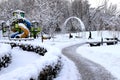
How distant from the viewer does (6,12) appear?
80.8 metres

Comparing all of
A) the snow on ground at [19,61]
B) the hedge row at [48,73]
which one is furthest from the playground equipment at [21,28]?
the hedge row at [48,73]

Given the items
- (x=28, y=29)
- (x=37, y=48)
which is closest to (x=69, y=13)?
(x=28, y=29)

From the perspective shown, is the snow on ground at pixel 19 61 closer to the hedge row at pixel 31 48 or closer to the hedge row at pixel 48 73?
the hedge row at pixel 31 48

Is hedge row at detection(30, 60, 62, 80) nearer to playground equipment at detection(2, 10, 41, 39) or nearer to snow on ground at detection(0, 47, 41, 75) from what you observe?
snow on ground at detection(0, 47, 41, 75)

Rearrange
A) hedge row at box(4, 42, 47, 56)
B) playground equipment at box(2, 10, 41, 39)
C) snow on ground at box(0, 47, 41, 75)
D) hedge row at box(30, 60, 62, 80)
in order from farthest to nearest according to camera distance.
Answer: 1. playground equipment at box(2, 10, 41, 39)
2. hedge row at box(4, 42, 47, 56)
3. snow on ground at box(0, 47, 41, 75)
4. hedge row at box(30, 60, 62, 80)

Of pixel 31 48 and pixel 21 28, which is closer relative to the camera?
pixel 31 48

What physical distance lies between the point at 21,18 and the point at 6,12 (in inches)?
1213

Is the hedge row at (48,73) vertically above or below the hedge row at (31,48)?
above

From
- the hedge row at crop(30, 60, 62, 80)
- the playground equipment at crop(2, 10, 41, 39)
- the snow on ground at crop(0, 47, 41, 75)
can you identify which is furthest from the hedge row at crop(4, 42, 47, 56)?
the playground equipment at crop(2, 10, 41, 39)

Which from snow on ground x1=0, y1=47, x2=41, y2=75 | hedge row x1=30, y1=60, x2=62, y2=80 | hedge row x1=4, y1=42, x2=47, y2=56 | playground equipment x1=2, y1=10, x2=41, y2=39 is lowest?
snow on ground x1=0, y1=47, x2=41, y2=75

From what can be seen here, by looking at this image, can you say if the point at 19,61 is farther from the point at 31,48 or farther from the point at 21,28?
the point at 21,28

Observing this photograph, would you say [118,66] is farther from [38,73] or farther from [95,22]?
[95,22]

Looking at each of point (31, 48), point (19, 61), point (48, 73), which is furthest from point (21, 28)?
point (48, 73)

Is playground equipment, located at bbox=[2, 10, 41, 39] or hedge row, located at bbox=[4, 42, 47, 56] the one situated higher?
playground equipment, located at bbox=[2, 10, 41, 39]
